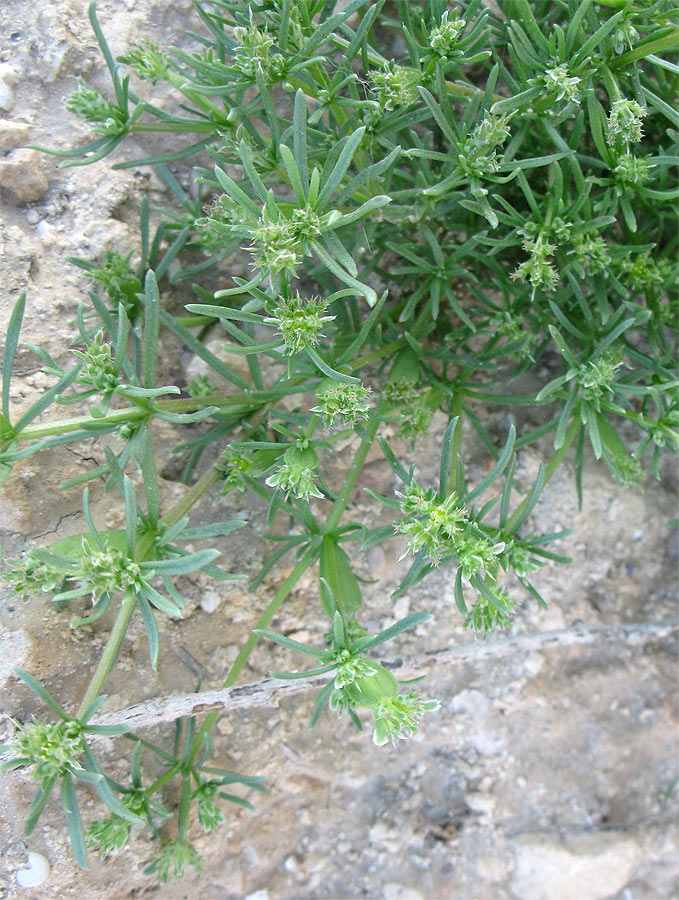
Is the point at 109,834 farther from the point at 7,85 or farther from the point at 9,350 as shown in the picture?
the point at 7,85

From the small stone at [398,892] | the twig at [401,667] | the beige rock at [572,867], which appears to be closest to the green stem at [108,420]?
the twig at [401,667]

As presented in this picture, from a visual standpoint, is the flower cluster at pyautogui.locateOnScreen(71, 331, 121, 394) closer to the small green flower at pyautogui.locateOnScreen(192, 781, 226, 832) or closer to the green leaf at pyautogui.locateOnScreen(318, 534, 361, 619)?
the green leaf at pyautogui.locateOnScreen(318, 534, 361, 619)

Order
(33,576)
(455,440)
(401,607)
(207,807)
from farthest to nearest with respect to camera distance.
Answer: (401,607), (455,440), (207,807), (33,576)

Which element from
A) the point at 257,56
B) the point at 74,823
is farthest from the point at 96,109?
the point at 74,823

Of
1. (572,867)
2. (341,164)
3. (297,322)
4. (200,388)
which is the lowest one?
(572,867)

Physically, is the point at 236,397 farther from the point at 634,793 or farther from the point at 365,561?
the point at 634,793

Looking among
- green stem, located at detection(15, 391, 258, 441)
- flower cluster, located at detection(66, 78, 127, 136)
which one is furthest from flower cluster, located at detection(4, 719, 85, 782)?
flower cluster, located at detection(66, 78, 127, 136)
